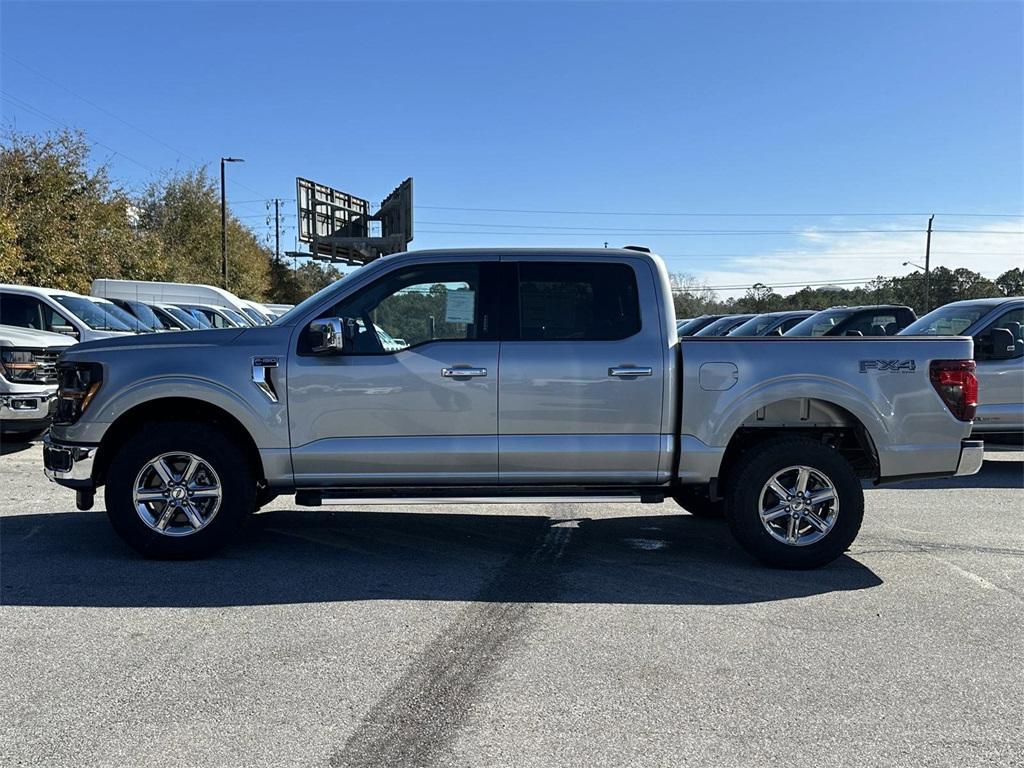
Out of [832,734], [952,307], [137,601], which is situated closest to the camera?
[832,734]

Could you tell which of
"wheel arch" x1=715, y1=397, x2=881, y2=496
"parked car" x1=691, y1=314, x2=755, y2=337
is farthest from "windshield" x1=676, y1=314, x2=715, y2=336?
"wheel arch" x1=715, y1=397, x2=881, y2=496

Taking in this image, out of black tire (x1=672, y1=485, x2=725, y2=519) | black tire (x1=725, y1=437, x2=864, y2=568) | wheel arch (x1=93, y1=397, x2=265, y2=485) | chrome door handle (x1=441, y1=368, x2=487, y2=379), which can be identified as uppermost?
chrome door handle (x1=441, y1=368, x2=487, y2=379)

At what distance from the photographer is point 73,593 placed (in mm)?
5039

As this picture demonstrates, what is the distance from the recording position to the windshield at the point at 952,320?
9.98 metres

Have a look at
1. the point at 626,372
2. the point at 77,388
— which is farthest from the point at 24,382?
the point at 626,372

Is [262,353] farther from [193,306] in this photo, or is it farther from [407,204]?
[407,204]

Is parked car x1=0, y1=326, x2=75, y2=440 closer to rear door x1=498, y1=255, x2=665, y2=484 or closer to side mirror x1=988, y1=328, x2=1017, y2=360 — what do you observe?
rear door x1=498, y1=255, x2=665, y2=484

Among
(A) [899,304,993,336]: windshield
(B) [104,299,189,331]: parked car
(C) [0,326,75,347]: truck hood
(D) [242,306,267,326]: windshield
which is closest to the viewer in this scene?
(C) [0,326,75,347]: truck hood

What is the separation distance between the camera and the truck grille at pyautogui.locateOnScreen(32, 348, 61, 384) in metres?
9.87

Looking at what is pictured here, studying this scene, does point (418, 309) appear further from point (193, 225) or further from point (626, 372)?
point (193, 225)

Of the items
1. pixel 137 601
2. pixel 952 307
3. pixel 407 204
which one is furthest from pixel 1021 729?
pixel 407 204

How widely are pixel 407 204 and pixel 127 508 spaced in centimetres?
2141

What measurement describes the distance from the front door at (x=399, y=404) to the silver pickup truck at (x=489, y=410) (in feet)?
0.03

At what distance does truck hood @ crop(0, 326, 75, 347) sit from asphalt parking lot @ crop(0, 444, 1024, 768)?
380cm
